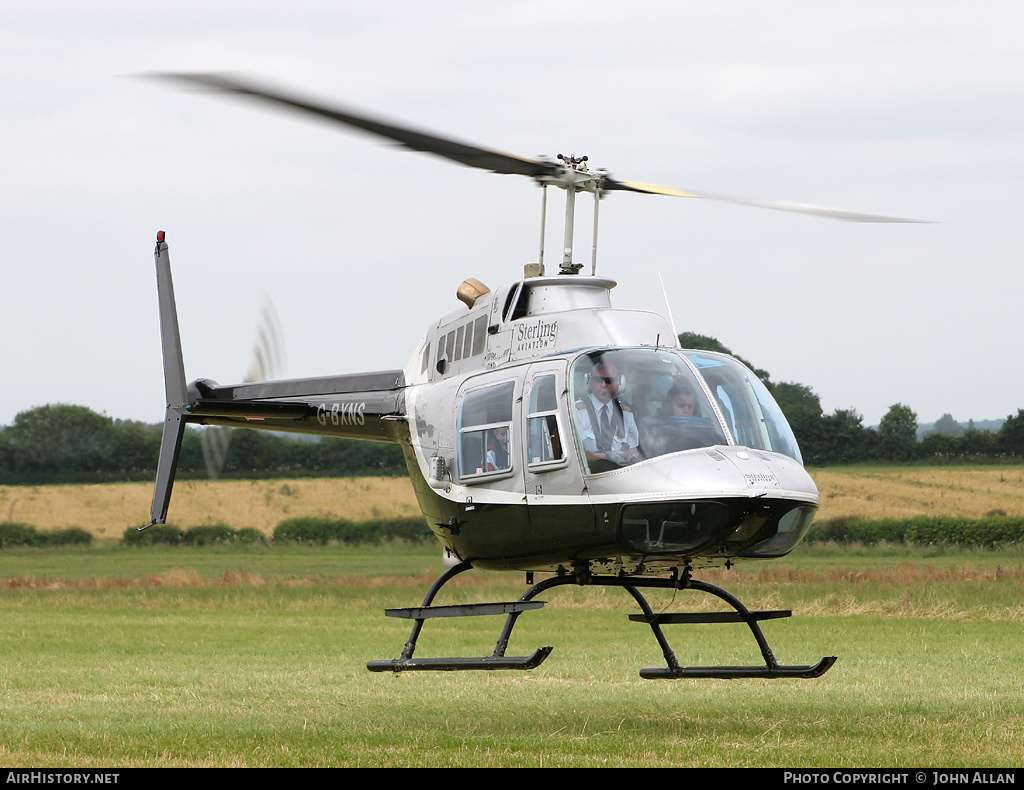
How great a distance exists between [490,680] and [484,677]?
0.44 m

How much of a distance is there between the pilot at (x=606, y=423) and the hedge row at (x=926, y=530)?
3832 cm

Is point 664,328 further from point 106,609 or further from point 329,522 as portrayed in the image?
point 329,522

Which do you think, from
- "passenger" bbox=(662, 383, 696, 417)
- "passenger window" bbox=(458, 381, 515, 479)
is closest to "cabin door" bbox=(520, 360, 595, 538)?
"passenger window" bbox=(458, 381, 515, 479)

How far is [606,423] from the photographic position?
34.8 feet

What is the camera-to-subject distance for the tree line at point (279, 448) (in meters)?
50.1

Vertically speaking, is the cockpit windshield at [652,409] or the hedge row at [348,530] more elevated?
the cockpit windshield at [652,409]

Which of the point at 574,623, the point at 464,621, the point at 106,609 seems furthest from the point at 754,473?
the point at 106,609

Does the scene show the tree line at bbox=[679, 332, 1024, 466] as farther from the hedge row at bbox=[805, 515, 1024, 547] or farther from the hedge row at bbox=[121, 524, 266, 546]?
the hedge row at bbox=[121, 524, 266, 546]

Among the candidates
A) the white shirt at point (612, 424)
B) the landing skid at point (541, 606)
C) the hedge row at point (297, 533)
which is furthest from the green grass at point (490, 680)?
the hedge row at point (297, 533)

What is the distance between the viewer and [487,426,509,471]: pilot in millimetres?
11352

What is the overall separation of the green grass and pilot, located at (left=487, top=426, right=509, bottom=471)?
2617 mm

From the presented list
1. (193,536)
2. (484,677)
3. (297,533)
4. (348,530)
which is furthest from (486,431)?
(193,536)

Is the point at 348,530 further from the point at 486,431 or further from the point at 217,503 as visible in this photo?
the point at 486,431

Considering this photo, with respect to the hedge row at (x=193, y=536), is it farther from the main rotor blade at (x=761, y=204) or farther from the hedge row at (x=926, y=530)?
the main rotor blade at (x=761, y=204)
